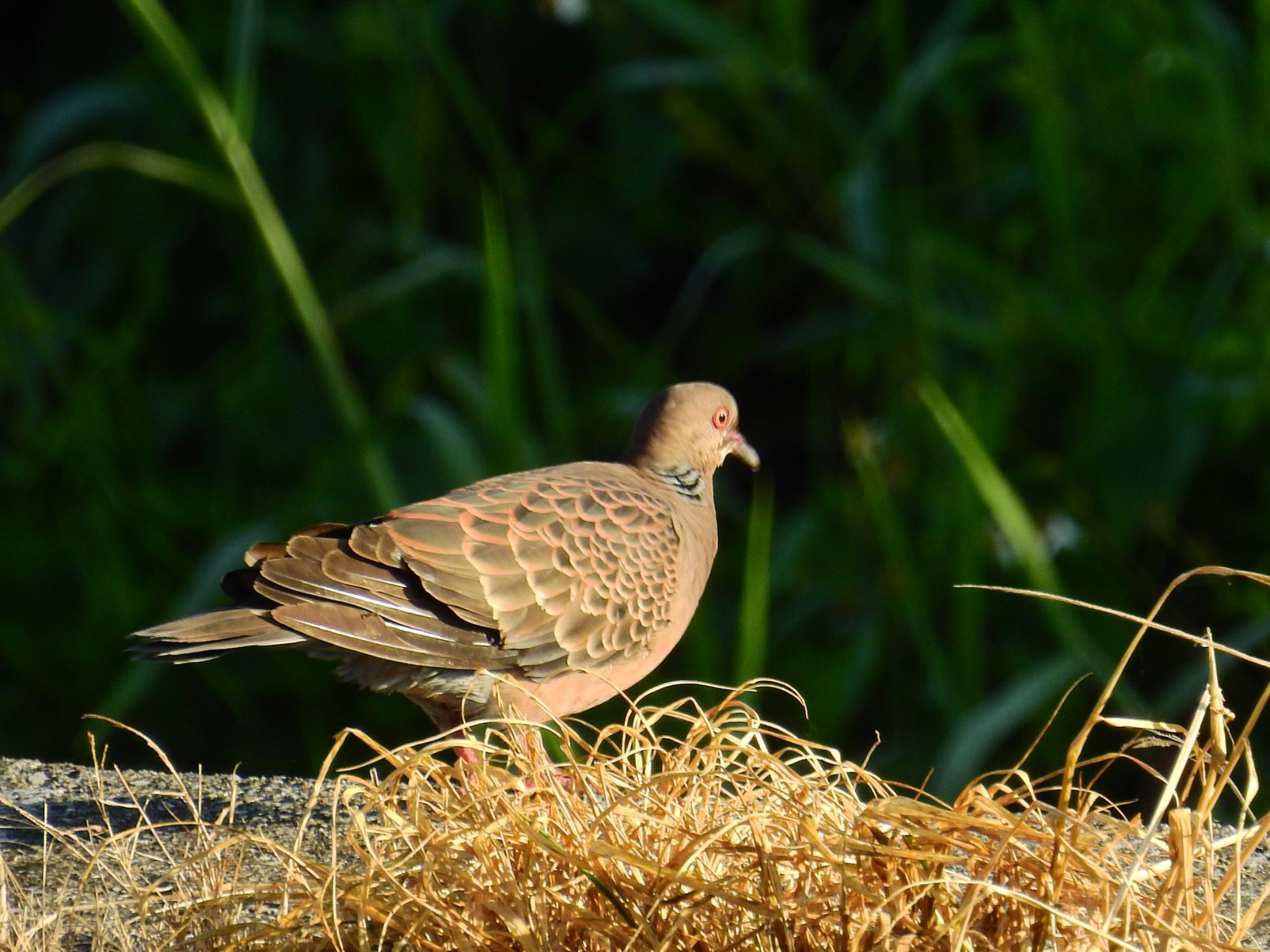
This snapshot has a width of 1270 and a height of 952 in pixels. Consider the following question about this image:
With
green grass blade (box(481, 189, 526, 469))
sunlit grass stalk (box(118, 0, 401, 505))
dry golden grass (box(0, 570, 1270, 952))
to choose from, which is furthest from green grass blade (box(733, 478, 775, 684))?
dry golden grass (box(0, 570, 1270, 952))

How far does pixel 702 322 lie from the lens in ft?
14.0

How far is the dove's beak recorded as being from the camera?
3.01 metres

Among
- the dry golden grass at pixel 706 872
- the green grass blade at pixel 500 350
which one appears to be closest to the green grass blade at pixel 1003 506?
the green grass blade at pixel 500 350

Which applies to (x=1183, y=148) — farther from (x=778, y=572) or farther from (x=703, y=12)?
(x=778, y=572)

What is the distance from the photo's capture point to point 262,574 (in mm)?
2355

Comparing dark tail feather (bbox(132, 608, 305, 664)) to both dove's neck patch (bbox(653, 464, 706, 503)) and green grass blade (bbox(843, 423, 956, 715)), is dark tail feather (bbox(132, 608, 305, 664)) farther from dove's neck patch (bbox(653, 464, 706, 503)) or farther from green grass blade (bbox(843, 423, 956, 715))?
green grass blade (bbox(843, 423, 956, 715))

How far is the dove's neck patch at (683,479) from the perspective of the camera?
295 cm

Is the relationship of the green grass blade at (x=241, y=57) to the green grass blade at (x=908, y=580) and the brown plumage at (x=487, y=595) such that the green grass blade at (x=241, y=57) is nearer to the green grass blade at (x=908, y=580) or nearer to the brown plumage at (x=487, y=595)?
the brown plumage at (x=487, y=595)

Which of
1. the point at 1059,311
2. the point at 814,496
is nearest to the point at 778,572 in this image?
the point at 814,496

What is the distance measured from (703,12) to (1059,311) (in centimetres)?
100

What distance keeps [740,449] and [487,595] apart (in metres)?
0.71

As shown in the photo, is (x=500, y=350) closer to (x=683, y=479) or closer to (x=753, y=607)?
(x=683, y=479)

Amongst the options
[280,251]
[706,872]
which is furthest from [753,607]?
A: [706,872]

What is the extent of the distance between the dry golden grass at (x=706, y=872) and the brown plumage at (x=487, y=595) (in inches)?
24.3
